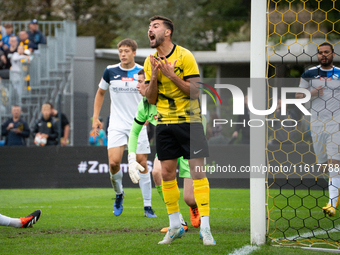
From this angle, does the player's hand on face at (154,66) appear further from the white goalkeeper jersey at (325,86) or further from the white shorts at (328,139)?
the white shorts at (328,139)

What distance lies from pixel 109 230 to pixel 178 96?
6.29 ft

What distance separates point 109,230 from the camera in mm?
5297

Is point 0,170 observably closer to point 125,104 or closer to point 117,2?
point 125,104

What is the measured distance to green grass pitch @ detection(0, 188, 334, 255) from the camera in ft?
13.8

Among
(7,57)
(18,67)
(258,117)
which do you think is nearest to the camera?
(258,117)

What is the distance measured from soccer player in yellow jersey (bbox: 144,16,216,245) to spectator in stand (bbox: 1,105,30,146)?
8.50 metres

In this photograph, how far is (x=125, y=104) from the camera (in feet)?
22.6

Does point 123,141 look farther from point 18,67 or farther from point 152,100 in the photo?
point 18,67

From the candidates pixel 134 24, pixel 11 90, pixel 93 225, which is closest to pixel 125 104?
pixel 93 225

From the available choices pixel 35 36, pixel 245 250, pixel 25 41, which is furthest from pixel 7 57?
pixel 245 250

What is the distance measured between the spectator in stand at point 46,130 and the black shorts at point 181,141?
7.98 m

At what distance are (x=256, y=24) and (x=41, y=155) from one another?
8.58 metres

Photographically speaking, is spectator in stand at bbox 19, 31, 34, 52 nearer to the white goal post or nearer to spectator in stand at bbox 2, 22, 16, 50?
spectator in stand at bbox 2, 22, 16, 50

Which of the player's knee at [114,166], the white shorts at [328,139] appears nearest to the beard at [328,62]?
the white shorts at [328,139]
